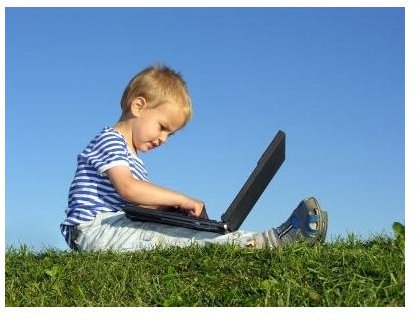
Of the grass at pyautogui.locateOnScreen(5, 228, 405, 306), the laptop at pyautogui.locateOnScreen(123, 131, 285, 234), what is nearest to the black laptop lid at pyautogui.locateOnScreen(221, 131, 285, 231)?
the laptop at pyautogui.locateOnScreen(123, 131, 285, 234)

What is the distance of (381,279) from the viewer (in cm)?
487

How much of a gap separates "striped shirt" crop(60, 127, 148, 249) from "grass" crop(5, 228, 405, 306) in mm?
1087

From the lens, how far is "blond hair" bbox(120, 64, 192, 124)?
7.63 m

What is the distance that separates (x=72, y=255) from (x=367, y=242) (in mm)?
2578

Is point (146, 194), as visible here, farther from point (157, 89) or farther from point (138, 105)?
point (157, 89)

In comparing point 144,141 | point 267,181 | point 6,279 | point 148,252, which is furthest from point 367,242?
point 6,279

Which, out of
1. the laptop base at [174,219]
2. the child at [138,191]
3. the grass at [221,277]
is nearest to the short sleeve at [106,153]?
the child at [138,191]

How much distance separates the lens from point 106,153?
7.16 metres

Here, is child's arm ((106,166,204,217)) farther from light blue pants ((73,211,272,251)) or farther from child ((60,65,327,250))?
light blue pants ((73,211,272,251))

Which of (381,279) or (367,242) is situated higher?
(367,242)

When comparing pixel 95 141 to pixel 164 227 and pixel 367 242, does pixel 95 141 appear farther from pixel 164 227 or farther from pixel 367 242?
pixel 367 242

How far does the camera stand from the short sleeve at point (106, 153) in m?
7.03

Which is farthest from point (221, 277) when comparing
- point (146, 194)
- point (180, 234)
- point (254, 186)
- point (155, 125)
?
point (155, 125)

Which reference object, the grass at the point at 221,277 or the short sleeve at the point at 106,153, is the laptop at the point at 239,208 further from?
the short sleeve at the point at 106,153
